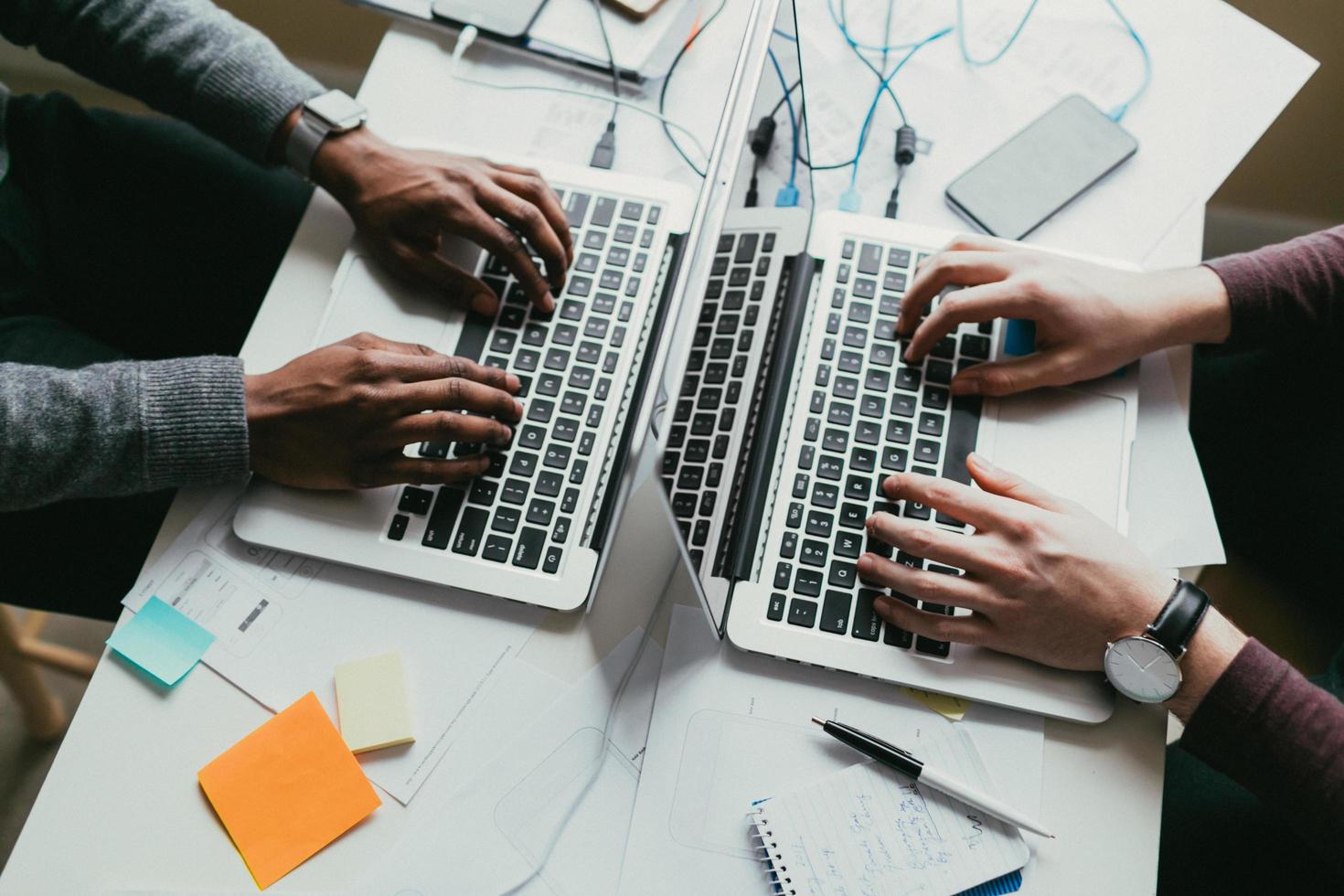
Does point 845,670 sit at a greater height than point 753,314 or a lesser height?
lesser

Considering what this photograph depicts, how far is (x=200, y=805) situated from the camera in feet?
2.58

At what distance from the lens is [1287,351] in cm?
103

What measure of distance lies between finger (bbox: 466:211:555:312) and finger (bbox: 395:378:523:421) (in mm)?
124

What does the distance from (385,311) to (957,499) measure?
0.57 metres

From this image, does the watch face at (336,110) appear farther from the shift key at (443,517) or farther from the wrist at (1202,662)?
the wrist at (1202,662)

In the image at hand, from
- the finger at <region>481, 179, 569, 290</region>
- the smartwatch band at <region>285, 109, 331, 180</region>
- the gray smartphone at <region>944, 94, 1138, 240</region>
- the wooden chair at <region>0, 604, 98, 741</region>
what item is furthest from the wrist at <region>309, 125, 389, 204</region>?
the wooden chair at <region>0, 604, 98, 741</region>

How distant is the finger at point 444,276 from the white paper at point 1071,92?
356 millimetres

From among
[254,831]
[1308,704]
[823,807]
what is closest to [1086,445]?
[1308,704]

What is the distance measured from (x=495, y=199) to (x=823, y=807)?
2.07 feet

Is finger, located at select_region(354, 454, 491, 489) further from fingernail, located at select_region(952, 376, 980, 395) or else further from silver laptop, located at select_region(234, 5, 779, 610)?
fingernail, located at select_region(952, 376, 980, 395)

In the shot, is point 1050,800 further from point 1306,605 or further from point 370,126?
point 370,126

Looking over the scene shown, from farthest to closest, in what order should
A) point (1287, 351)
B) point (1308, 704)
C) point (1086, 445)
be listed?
point (1287, 351)
point (1086, 445)
point (1308, 704)

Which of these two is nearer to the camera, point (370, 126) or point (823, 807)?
point (823, 807)

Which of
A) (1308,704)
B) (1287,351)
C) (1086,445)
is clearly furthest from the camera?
(1287,351)
